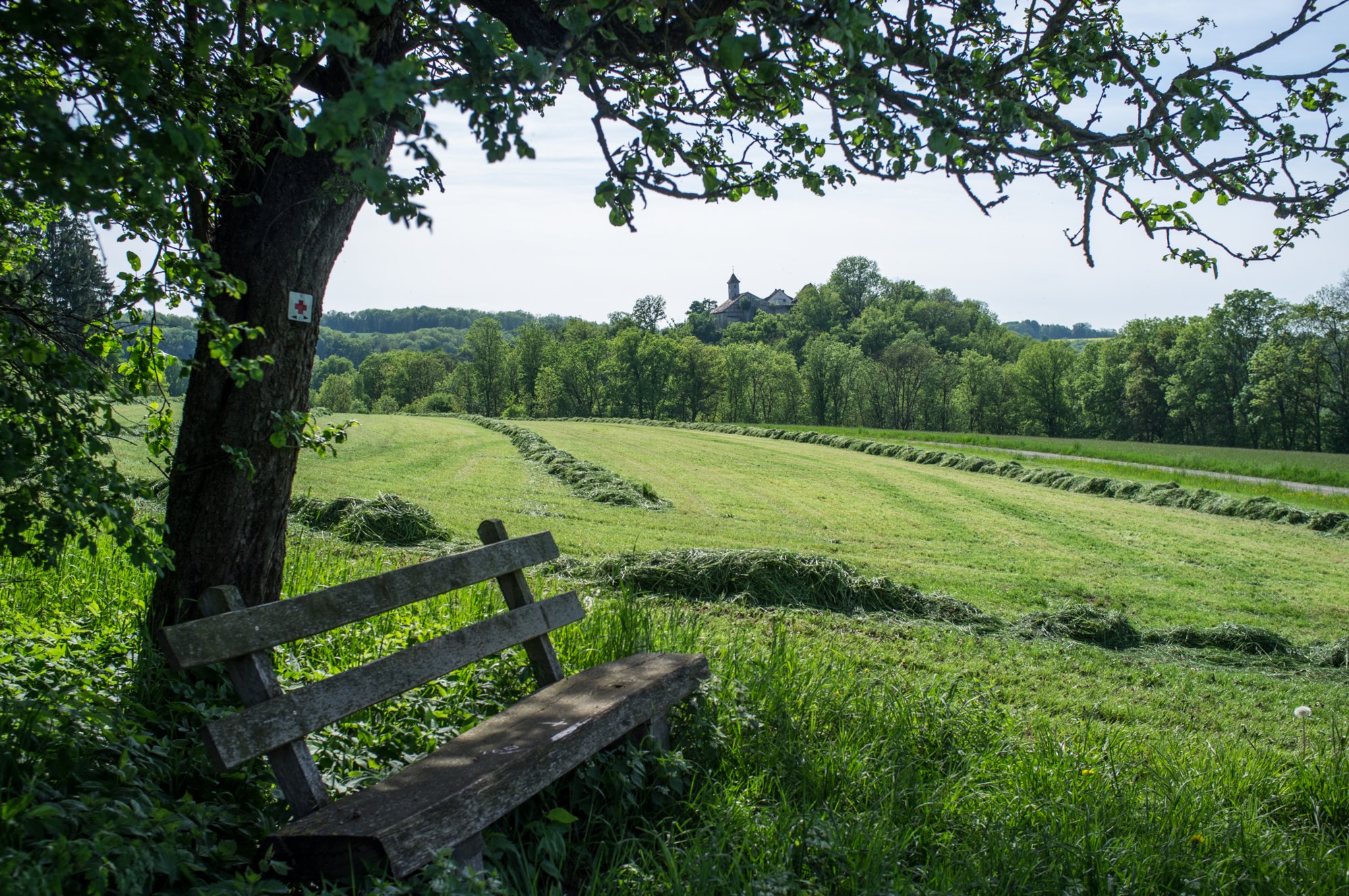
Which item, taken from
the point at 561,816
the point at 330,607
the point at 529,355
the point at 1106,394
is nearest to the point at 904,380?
the point at 1106,394

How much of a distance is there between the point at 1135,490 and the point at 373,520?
19300mm

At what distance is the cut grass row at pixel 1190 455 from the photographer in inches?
1063

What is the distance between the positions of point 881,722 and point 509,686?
1934 millimetres

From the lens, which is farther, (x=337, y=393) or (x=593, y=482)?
(x=337, y=393)

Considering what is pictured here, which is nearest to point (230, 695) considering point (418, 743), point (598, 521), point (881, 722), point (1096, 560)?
point (418, 743)

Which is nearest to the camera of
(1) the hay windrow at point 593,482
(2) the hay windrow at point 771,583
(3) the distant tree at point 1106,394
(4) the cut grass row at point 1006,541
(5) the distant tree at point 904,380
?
(2) the hay windrow at point 771,583

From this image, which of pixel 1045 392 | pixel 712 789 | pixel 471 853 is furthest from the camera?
pixel 1045 392

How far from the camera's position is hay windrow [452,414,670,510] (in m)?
16.1

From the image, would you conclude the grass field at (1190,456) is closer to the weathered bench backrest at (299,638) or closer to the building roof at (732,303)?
the weathered bench backrest at (299,638)

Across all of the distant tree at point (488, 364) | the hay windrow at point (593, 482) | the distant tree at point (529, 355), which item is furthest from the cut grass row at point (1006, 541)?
the distant tree at point (529, 355)

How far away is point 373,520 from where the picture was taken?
410 inches

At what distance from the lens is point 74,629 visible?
4.29m

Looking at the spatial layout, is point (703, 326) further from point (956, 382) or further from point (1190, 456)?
point (1190, 456)

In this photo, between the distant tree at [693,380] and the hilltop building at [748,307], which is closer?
the distant tree at [693,380]
